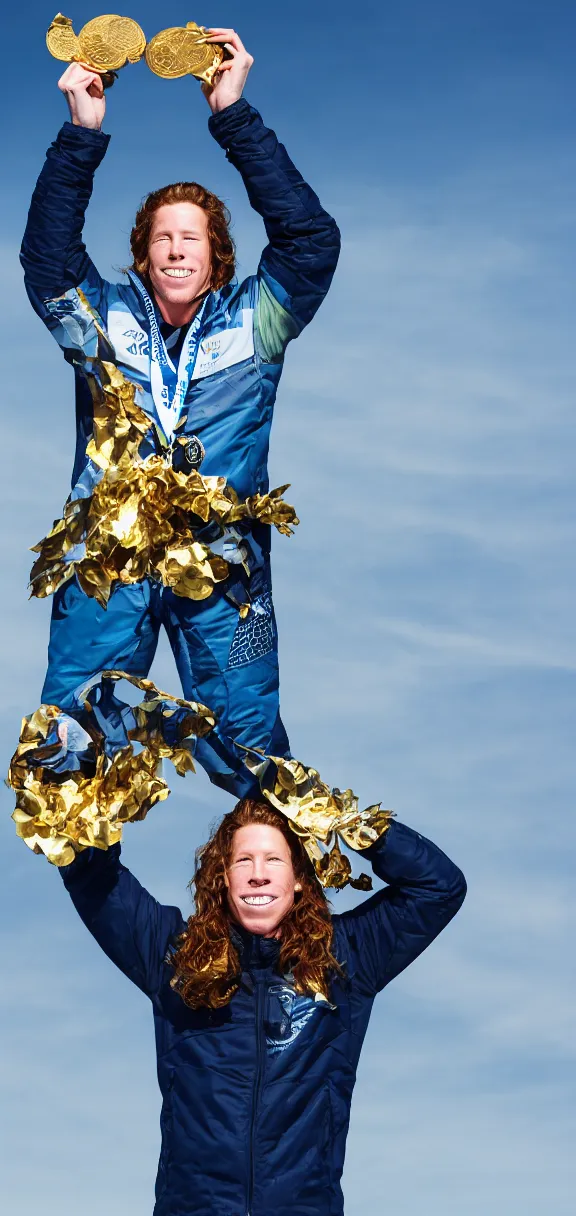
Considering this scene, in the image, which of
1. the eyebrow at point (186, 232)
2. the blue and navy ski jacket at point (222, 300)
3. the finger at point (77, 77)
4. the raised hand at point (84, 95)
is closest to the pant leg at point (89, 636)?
the blue and navy ski jacket at point (222, 300)

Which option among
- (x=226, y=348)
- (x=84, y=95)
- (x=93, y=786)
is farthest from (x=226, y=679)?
(x=84, y=95)

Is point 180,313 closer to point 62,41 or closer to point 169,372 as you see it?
point 169,372

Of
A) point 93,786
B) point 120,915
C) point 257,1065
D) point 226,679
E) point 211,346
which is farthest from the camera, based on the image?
point 211,346

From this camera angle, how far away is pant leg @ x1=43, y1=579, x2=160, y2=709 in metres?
6.89

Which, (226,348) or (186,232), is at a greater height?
(186,232)

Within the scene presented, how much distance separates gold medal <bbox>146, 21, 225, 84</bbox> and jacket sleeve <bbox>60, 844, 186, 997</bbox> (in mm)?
2416

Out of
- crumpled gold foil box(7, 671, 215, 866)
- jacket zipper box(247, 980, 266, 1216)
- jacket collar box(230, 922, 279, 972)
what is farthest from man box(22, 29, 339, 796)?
jacket zipper box(247, 980, 266, 1216)

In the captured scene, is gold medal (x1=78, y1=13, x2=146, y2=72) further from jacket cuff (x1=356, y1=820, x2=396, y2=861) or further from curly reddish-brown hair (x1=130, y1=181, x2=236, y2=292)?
jacket cuff (x1=356, y1=820, x2=396, y2=861)

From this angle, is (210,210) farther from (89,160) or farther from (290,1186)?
(290,1186)

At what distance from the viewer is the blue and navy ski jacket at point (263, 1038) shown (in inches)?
257

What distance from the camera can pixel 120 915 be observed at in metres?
6.85

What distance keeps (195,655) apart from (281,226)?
1.37 metres

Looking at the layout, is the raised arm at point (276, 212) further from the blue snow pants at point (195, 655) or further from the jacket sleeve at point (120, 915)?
the jacket sleeve at point (120, 915)

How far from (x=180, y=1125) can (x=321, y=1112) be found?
1.37 ft
